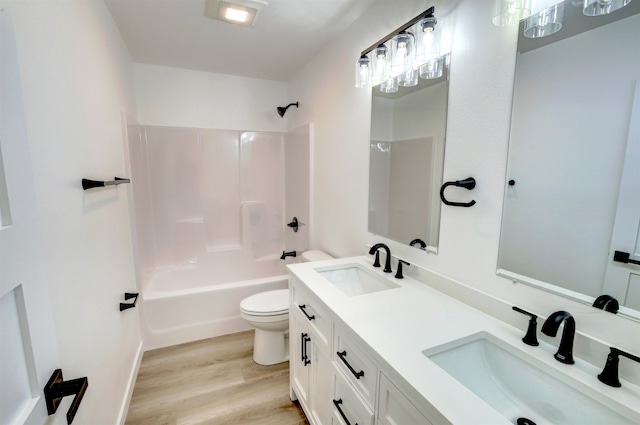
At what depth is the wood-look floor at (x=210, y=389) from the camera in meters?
1.63

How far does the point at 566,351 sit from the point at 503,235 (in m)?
0.39

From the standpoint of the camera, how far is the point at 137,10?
1.66 meters

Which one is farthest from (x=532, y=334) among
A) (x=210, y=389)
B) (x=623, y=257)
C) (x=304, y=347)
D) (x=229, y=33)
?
(x=229, y=33)

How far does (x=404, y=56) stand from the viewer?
4.36 ft

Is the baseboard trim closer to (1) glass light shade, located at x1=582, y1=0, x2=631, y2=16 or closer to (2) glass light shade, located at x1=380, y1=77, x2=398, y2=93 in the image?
(2) glass light shade, located at x1=380, y1=77, x2=398, y2=93

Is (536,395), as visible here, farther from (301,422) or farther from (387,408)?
(301,422)

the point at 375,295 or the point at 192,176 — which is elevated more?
the point at 192,176

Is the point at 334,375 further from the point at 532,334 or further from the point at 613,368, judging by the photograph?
the point at 613,368

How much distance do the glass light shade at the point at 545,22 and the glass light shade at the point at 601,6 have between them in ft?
0.20

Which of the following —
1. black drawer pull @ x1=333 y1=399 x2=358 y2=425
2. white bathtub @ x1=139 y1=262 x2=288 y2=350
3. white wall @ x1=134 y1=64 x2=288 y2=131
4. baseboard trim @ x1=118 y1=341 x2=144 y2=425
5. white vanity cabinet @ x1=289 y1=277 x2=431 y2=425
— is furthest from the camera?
white wall @ x1=134 y1=64 x2=288 y2=131

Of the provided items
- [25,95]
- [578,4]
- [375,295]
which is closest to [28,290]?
[25,95]

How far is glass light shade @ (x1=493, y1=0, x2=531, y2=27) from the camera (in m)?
0.90

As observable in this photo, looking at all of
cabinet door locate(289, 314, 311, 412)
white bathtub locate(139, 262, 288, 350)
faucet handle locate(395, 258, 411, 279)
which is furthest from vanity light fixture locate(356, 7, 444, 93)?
white bathtub locate(139, 262, 288, 350)

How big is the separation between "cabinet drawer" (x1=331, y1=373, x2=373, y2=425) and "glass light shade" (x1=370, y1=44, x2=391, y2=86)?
148 cm
